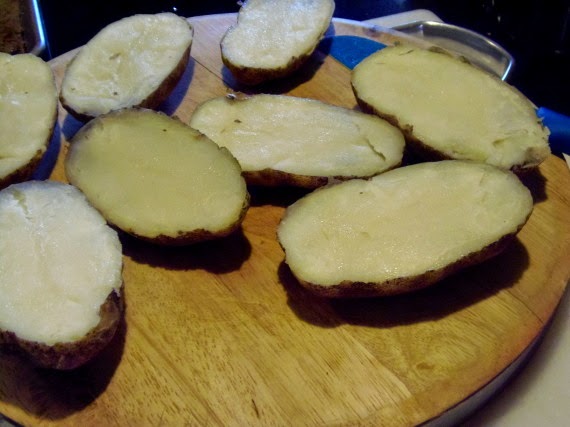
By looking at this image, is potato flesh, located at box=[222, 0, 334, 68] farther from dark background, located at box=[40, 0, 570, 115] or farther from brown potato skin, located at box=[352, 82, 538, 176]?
dark background, located at box=[40, 0, 570, 115]

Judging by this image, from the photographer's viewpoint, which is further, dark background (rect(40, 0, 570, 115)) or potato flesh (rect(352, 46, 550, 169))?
dark background (rect(40, 0, 570, 115))

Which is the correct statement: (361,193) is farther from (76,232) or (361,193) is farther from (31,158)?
(31,158)

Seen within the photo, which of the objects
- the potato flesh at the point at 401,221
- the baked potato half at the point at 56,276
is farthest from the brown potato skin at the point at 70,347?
the potato flesh at the point at 401,221

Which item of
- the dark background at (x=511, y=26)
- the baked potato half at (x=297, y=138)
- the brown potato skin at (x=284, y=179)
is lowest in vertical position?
the dark background at (x=511, y=26)

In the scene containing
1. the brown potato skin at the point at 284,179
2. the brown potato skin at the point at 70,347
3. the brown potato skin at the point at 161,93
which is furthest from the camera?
the brown potato skin at the point at 161,93

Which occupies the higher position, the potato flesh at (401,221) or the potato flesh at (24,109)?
the potato flesh at (401,221)

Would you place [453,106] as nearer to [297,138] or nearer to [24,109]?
[297,138]

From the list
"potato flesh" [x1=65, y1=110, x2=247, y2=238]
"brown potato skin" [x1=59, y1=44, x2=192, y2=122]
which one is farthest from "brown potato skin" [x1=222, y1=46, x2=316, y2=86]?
"potato flesh" [x1=65, y1=110, x2=247, y2=238]

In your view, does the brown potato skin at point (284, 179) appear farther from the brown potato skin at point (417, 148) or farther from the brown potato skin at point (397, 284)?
the brown potato skin at point (397, 284)

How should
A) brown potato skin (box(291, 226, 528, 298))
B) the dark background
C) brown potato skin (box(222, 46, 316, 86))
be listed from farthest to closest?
the dark background → brown potato skin (box(222, 46, 316, 86)) → brown potato skin (box(291, 226, 528, 298))
